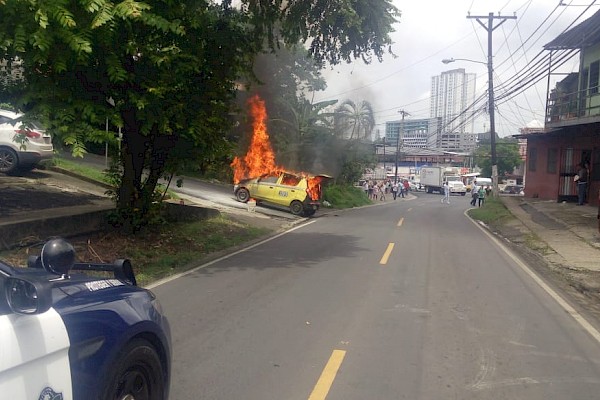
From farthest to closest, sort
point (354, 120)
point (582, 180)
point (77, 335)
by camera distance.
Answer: point (354, 120), point (582, 180), point (77, 335)

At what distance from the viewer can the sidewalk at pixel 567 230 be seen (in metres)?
12.4

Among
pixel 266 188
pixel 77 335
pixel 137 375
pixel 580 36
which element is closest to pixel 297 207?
pixel 266 188

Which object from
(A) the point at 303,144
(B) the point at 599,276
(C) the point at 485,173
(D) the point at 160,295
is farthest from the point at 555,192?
(C) the point at 485,173

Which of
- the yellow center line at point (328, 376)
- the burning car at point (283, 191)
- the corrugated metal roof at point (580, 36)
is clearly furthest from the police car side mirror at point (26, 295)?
the corrugated metal roof at point (580, 36)

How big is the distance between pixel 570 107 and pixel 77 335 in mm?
24896

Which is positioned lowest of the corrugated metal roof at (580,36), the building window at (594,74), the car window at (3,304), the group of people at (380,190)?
the group of people at (380,190)

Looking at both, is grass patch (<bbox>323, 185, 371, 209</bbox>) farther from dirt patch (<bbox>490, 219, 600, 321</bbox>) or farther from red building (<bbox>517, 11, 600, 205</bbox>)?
dirt patch (<bbox>490, 219, 600, 321</bbox>)

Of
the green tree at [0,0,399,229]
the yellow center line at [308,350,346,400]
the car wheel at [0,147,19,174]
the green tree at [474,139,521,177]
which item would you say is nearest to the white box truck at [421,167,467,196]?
the green tree at [474,139,521,177]

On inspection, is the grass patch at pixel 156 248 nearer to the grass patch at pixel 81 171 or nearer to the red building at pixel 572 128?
the grass patch at pixel 81 171

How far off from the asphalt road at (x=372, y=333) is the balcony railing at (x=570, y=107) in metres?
13.2

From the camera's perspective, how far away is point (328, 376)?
4879mm

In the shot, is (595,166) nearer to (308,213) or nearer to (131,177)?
(308,213)

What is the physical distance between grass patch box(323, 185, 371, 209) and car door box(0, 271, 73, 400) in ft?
101

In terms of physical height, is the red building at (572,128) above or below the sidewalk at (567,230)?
above
